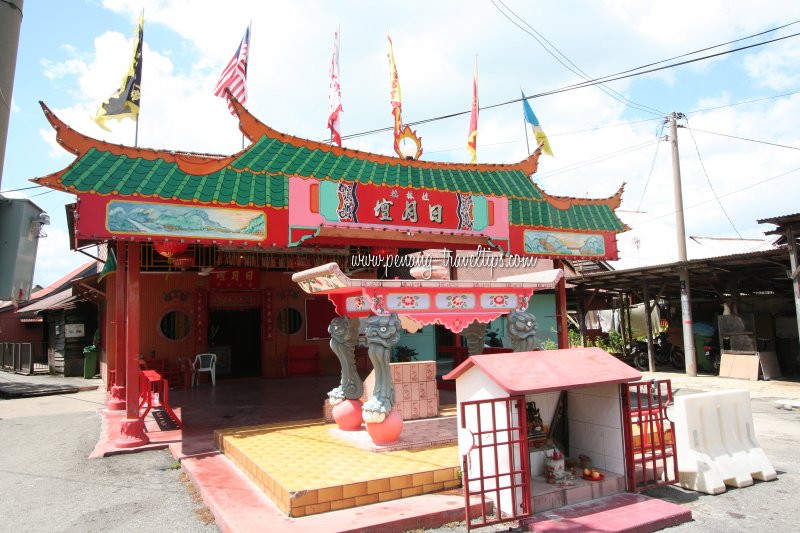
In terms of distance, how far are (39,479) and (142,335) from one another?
6.97 m

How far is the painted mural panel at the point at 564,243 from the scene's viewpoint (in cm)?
1117

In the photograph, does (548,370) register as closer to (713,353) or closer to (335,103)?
(335,103)

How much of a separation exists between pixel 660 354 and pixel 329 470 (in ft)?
52.2

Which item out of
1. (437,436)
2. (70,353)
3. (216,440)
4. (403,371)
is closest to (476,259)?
(403,371)

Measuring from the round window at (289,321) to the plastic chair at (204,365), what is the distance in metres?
1.90

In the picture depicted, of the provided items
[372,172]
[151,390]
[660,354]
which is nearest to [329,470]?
[151,390]

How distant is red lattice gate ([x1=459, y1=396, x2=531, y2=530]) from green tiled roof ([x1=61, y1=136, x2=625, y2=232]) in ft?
16.8

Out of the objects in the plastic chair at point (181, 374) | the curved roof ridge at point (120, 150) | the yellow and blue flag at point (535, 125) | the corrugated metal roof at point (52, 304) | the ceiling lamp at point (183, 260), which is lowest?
the plastic chair at point (181, 374)

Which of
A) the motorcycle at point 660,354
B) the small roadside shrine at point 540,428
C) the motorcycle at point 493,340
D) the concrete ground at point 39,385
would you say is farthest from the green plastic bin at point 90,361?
the motorcycle at point 660,354

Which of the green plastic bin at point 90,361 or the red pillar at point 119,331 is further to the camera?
the green plastic bin at point 90,361

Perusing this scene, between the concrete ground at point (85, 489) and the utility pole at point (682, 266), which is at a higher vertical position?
the utility pole at point (682, 266)

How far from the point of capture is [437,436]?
7.00 metres

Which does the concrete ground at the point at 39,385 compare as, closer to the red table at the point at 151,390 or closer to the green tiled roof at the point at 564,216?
the red table at the point at 151,390

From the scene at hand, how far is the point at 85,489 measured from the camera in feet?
19.7
